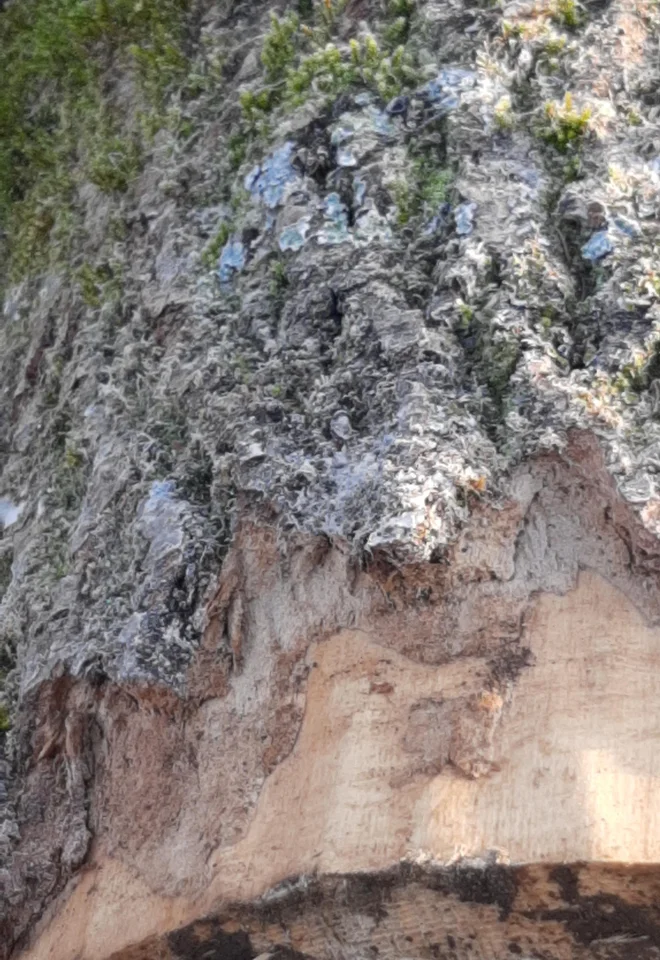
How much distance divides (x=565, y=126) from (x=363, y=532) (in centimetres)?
124

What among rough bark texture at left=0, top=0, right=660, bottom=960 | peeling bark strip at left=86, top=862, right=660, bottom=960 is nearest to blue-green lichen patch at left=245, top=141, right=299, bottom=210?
rough bark texture at left=0, top=0, right=660, bottom=960

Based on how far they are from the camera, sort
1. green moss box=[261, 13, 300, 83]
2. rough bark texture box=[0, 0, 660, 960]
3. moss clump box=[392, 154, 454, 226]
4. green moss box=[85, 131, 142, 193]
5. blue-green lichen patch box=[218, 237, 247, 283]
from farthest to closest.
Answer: green moss box=[85, 131, 142, 193], green moss box=[261, 13, 300, 83], blue-green lichen patch box=[218, 237, 247, 283], moss clump box=[392, 154, 454, 226], rough bark texture box=[0, 0, 660, 960]

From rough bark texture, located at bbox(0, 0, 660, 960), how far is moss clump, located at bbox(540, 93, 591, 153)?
1cm

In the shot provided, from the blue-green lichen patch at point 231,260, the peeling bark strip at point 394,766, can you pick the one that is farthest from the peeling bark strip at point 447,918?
the blue-green lichen patch at point 231,260

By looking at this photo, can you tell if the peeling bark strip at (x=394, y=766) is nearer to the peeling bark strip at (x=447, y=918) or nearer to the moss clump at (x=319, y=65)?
the peeling bark strip at (x=447, y=918)

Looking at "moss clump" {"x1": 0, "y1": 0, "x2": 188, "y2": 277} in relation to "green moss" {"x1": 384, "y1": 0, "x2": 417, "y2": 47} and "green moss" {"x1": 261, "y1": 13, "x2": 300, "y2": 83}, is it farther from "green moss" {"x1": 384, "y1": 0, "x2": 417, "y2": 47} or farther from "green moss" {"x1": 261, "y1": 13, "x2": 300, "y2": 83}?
"green moss" {"x1": 384, "y1": 0, "x2": 417, "y2": 47}

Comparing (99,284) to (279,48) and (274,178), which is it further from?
(279,48)

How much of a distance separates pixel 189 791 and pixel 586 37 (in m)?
2.19

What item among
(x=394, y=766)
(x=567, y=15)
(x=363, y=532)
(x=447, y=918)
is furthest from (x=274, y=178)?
(x=447, y=918)

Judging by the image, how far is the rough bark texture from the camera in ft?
8.08

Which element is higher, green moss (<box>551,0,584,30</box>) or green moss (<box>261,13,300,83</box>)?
green moss (<box>261,13,300,83</box>)

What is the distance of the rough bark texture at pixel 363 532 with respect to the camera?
8.08 ft

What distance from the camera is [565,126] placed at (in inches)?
123

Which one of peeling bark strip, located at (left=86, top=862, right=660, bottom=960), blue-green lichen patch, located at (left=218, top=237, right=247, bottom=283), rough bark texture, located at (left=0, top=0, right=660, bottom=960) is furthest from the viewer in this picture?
blue-green lichen patch, located at (left=218, top=237, right=247, bottom=283)
